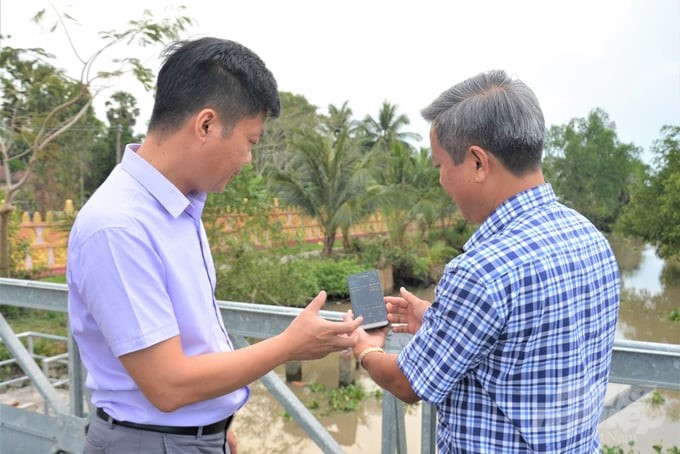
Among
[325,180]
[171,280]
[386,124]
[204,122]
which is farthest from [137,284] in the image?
[386,124]

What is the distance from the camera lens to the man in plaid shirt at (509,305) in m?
1.02

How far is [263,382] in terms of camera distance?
1.69 metres

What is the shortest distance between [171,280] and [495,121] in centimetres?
70

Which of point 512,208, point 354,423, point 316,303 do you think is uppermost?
point 512,208

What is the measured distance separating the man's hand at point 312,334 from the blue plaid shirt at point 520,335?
16cm

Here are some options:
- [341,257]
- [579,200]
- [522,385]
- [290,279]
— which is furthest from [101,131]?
[522,385]

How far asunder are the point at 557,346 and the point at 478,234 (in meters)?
0.26

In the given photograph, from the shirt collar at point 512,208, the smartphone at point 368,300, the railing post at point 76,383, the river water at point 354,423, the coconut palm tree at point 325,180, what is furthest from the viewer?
the coconut palm tree at point 325,180

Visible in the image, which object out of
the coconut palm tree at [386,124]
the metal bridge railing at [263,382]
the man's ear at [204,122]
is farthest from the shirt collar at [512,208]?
the coconut palm tree at [386,124]

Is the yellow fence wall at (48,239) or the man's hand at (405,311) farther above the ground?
the man's hand at (405,311)

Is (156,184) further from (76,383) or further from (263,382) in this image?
(76,383)

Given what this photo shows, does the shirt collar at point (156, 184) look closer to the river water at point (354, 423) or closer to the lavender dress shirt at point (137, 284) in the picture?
the lavender dress shirt at point (137, 284)

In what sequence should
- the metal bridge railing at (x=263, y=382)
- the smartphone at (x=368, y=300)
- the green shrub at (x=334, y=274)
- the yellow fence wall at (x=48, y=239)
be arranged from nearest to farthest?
the metal bridge railing at (x=263, y=382) < the smartphone at (x=368, y=300) < the yellow fence wall at (x=48, y=239) < the green shrub at (x=334, y=274)

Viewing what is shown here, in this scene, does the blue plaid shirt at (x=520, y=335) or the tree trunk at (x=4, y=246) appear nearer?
the blue plaid shirt at (x=520, y=335)
